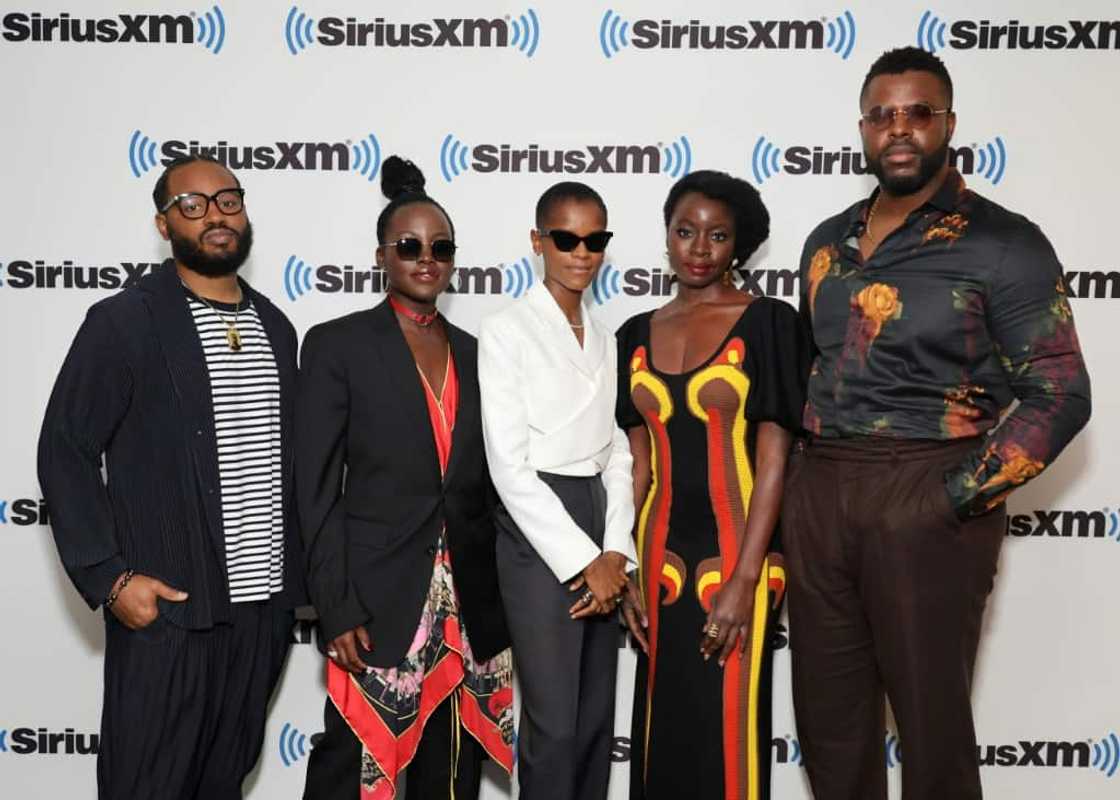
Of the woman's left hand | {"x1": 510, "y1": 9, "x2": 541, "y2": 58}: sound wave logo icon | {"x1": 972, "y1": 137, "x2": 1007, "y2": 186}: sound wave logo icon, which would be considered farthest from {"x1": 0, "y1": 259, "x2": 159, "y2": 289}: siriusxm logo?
{"x1": 972, "y1": 137, "x2": 1007, "y2": 186}: sound wave logo icon

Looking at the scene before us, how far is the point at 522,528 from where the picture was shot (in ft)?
8.39

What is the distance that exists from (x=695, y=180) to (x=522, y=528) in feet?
3.99

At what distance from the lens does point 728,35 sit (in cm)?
330

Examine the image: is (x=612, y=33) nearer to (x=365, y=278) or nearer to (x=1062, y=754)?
(x=365, y=278)

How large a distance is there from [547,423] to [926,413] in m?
1.04

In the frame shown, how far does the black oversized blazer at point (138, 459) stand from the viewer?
94.3 inches

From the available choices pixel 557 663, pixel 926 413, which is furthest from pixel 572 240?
pixel 557 663

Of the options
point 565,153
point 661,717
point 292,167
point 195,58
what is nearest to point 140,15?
point 195,58

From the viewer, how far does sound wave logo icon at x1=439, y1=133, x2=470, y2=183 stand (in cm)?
335

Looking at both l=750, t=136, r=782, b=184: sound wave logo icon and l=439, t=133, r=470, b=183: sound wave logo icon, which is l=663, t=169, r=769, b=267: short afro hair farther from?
l=439, t=133, r=470, b=183: sound wave logo icon

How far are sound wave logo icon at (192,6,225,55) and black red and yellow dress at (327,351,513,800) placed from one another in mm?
1626

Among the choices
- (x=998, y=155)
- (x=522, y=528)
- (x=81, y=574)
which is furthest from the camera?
(x=998, y=155)

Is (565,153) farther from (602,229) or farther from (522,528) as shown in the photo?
(522,528)

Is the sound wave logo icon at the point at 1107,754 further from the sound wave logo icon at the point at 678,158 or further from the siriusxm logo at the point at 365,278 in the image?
the siriusxm logo at the point at 365,278
